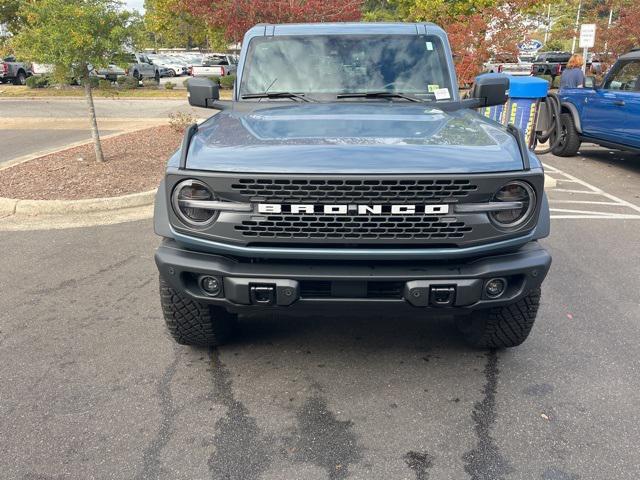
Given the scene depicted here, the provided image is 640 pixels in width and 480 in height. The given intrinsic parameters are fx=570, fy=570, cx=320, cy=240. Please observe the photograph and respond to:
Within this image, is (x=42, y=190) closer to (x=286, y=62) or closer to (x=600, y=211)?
(x=286, y=62)

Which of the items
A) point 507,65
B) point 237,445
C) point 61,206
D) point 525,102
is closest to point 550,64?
point 507,65

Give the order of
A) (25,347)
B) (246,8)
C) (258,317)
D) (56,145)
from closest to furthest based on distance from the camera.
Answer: (25,347), (258,317), (56,145), (246,8)

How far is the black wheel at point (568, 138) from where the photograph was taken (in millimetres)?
10508

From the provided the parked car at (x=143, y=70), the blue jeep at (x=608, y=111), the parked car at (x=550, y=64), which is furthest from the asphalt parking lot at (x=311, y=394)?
the parked car at (x=550, y=64)

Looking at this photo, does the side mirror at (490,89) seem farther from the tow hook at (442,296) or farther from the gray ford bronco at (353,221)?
the tow hook at (442,296)

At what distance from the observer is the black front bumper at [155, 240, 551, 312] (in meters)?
2.70

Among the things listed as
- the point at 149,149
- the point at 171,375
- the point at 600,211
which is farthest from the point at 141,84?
the point at 171,375

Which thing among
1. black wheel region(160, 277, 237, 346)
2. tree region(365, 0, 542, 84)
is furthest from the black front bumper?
tree region(365, 0, 542, 84)

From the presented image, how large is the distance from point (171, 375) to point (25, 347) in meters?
1.08

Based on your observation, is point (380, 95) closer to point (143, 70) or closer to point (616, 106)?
point (616, 106)

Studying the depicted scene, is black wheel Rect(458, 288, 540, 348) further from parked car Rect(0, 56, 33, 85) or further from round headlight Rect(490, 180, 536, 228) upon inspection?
parked car Rect(0, 56, 33, 85)

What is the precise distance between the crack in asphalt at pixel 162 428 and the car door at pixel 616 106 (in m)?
7.84

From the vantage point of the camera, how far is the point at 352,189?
263 cm

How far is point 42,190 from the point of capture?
7.36 meters
